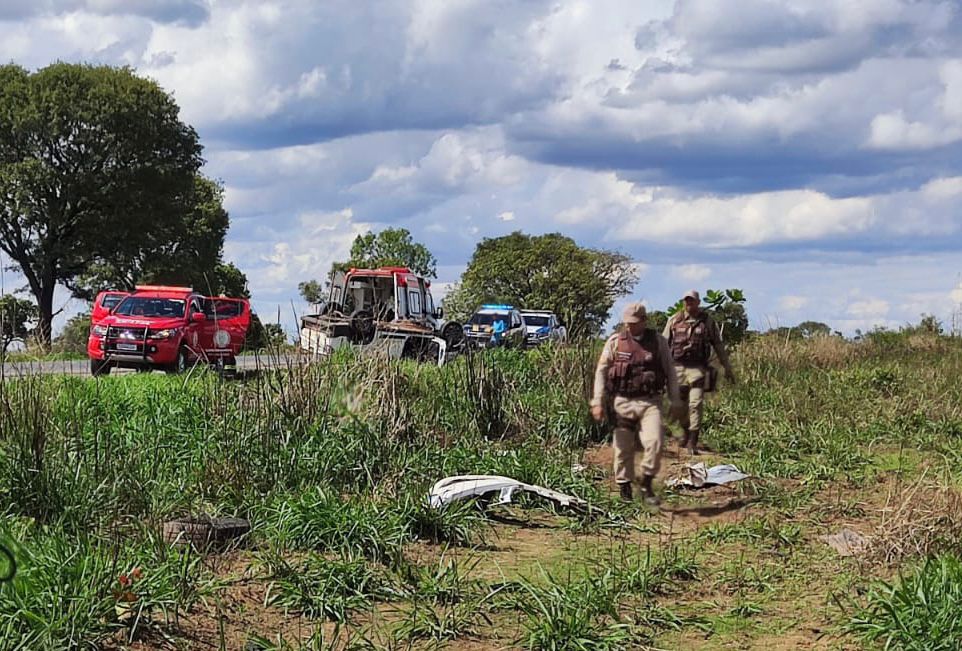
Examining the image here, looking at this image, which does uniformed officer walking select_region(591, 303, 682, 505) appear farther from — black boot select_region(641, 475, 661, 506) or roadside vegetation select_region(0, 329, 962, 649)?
roadside vegetation select_region(0, 329, 962, 649)

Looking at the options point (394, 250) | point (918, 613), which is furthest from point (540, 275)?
point (918, 613)

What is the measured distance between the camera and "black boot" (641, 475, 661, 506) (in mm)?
9586

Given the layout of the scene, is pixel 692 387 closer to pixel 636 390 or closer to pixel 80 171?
pixel 636 390

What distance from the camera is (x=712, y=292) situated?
18.9 m

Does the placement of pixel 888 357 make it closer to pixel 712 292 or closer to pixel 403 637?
pixel 712 292

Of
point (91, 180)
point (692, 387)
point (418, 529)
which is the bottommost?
point (418, 529)

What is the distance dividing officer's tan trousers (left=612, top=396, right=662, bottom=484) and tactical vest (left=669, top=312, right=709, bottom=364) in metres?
3.03

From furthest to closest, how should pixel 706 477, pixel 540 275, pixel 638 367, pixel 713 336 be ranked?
pixel 540 275 < pixel 713 336 < pixel 706 477 < pixel 638 367

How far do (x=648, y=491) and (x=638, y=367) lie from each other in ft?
3.43

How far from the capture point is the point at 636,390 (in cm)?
957

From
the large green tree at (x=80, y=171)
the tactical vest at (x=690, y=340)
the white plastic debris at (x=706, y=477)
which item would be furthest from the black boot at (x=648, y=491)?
the large green tree at (x=80, y=171)

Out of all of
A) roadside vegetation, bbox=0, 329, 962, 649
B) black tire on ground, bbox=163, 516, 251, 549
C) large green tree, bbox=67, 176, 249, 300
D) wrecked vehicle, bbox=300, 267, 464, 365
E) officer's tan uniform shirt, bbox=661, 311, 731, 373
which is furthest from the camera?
large green tree, bbox=67, 176, 249, 300

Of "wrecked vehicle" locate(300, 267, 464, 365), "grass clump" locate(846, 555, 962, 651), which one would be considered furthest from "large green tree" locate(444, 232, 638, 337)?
"grass clump" locate(846, 555, 962, 651)

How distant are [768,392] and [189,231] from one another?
96.3ft
